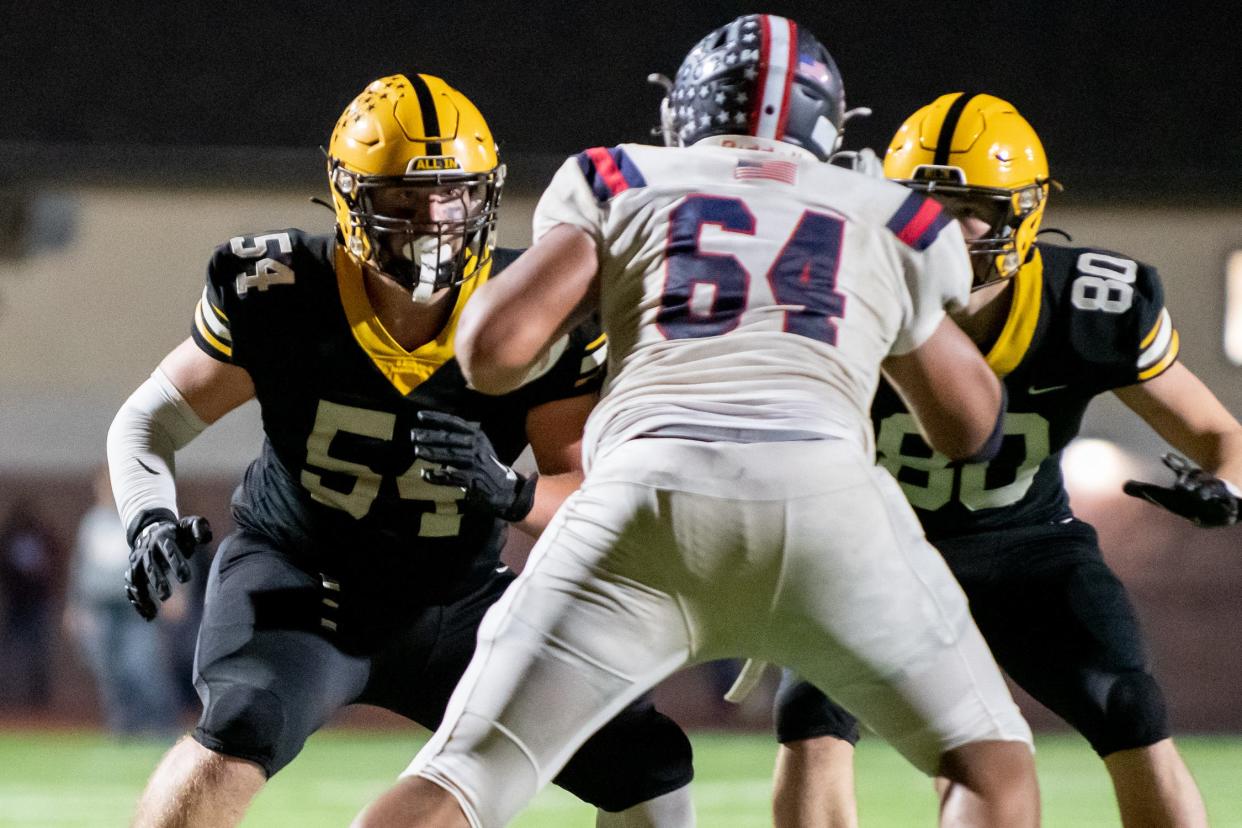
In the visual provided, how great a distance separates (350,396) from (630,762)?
837 millimetres

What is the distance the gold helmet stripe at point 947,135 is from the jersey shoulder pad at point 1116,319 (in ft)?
1.07

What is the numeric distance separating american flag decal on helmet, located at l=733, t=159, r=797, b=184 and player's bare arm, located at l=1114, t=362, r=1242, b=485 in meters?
1.19

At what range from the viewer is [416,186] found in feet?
10.2

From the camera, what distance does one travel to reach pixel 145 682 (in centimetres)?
861

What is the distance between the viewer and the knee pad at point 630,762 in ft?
9.51

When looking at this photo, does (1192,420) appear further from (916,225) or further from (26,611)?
(26,611)

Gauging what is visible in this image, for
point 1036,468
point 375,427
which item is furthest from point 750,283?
point 1036,468

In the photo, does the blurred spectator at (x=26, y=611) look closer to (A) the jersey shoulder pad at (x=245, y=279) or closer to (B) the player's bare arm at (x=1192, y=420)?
(A) the jersey shoulder pad at (x=245, y=279)

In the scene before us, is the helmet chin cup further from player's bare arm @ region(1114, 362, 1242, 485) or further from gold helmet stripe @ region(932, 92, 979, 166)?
player's bare arm @ region(1114, 362, 1242, 485)

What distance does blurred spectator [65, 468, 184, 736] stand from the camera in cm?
853

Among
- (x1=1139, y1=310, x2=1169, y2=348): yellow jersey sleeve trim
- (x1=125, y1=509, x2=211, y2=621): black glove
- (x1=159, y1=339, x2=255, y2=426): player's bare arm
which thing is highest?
(x1=1139, y1=310, x2=1169, y2=348): yellow jersey sleeve trim

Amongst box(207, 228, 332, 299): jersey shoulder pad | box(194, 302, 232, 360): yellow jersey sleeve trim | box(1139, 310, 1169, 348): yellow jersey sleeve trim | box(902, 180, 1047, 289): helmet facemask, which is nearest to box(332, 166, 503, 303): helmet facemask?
box(207, 228, 332, 299): jersey shoulder pad

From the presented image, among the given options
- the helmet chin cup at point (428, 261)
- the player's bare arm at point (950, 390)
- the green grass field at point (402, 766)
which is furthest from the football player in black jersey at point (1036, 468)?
A: the green grass field at point (402, 766)

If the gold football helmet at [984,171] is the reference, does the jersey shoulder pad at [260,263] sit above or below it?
below
